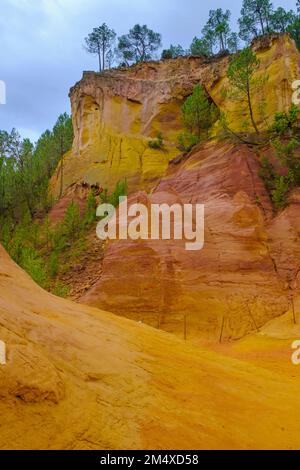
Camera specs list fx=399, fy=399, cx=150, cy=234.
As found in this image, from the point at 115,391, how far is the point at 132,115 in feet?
120

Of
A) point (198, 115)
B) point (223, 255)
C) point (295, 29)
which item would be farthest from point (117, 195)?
point (295, 29)

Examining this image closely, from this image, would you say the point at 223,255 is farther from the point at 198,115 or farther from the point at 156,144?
the point at 156,144

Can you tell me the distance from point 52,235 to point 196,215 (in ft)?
39.1

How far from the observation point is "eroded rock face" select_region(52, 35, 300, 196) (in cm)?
3331

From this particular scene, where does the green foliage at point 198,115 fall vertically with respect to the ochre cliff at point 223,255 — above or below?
above

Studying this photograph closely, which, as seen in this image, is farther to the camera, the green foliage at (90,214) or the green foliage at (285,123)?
the green foliage at (90,214)

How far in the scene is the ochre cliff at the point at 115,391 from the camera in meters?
3.80

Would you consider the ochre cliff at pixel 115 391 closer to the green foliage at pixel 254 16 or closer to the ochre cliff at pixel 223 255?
the ochre cliff at pixel 223 255

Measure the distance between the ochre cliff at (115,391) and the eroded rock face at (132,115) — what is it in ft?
80.6

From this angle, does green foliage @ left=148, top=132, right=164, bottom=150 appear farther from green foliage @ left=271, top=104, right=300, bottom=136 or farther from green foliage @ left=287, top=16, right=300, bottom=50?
green foliage @ left=271, top=104, right=300, bottom=136

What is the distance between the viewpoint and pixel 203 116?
94.0ft

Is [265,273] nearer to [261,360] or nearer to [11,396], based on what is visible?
[261,360]

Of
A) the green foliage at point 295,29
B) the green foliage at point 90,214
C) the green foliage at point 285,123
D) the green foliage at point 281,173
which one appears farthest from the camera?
the green foliage at point 295,29

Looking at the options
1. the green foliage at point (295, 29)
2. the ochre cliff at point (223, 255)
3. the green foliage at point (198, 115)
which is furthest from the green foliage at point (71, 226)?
the green foliage at point (295, 29)
